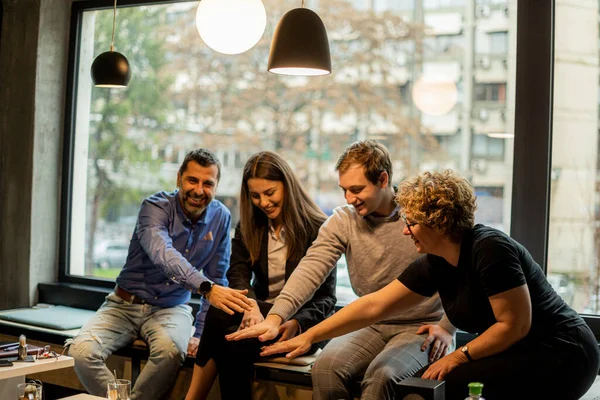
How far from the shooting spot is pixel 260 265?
12.0 feet

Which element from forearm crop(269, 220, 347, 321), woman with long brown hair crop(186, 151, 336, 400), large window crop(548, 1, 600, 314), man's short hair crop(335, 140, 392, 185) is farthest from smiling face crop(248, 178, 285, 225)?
large window crop(548, 1, 600, 314)

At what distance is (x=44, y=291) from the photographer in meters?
5.14

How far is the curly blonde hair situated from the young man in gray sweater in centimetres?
50

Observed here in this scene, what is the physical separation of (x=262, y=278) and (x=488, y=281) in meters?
1.37

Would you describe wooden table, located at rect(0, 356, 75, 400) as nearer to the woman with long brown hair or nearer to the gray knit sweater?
the woman with long brown hair

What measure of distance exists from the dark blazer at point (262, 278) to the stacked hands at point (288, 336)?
0.22 metres

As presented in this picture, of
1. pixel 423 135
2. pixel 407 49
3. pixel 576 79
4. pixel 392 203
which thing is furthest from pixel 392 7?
pixel 392 203

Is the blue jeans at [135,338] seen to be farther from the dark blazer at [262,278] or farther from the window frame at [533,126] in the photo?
the window frame at [533,126]

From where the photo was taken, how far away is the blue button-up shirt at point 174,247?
3.97 meters

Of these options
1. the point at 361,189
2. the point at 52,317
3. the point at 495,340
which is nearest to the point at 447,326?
the point at 495,340

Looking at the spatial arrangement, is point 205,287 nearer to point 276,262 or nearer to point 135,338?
point 276,262

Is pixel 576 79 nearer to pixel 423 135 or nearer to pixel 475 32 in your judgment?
pixel 475 32

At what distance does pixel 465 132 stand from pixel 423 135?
24cm

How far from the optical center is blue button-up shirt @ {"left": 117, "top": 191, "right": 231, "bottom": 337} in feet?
13.0
